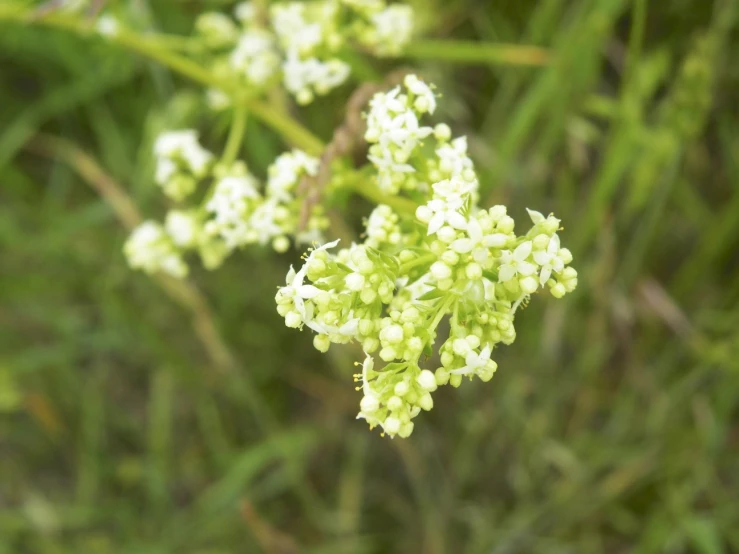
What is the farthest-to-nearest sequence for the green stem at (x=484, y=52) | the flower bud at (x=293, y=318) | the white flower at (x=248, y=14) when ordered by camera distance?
the green stem at (x=484, y=52), the white flower at (x=248, y=14), the flower bud at (x=293, y=318)

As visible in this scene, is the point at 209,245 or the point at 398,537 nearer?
the point at 209,245

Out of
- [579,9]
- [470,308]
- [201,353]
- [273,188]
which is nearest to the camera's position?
[470,308]

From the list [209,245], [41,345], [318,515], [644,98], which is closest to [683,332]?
[644,98]

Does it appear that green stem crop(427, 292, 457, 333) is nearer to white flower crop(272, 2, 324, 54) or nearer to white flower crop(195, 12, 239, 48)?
white flower crop(272, 2, 324, 54)

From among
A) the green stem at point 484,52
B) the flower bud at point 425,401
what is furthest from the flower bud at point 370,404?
the green stem at point 484,52

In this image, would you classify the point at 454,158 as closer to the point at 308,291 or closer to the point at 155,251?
the point at 308,291

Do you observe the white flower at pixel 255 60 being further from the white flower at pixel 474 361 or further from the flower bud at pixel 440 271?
the white flower at pixel 474 361

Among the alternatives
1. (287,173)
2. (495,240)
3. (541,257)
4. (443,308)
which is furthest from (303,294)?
(287,173)

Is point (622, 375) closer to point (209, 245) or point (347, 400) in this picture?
point (347, 400)
